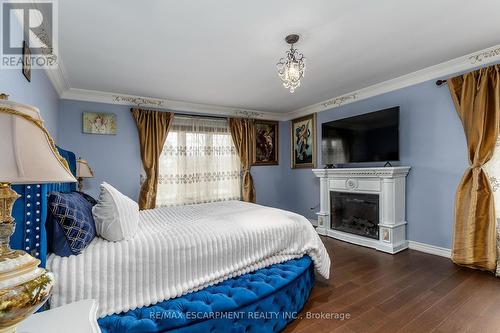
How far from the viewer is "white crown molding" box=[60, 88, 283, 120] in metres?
3.61

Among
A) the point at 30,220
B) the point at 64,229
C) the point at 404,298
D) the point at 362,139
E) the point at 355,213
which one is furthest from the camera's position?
the point at 355,213

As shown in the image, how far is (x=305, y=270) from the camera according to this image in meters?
2.10

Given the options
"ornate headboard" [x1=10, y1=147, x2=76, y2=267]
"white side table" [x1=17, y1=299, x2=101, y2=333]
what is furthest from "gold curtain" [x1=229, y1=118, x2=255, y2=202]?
"white side table" [x1=17, y1=299, x2=101, y2=333]

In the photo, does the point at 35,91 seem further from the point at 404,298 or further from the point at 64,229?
the point at 404,298

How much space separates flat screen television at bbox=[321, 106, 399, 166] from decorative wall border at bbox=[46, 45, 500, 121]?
1.38 feet

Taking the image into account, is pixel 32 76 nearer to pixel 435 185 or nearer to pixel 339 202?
pixel 339 202

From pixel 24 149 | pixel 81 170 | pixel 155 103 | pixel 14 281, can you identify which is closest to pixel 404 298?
pixel 14 281

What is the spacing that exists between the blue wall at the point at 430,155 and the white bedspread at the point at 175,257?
1852 millimetres

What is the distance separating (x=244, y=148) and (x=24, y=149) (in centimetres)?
429

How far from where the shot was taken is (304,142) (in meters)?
5.03

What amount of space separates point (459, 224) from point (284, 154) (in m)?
3.33

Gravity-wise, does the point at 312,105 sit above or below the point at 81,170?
above

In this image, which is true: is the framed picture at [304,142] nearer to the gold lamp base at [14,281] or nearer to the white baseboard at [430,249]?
the white baseboard at [430,249]

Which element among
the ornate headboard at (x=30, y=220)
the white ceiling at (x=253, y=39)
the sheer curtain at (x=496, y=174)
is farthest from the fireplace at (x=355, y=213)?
the ornate headboard at (x=30, y=220)
